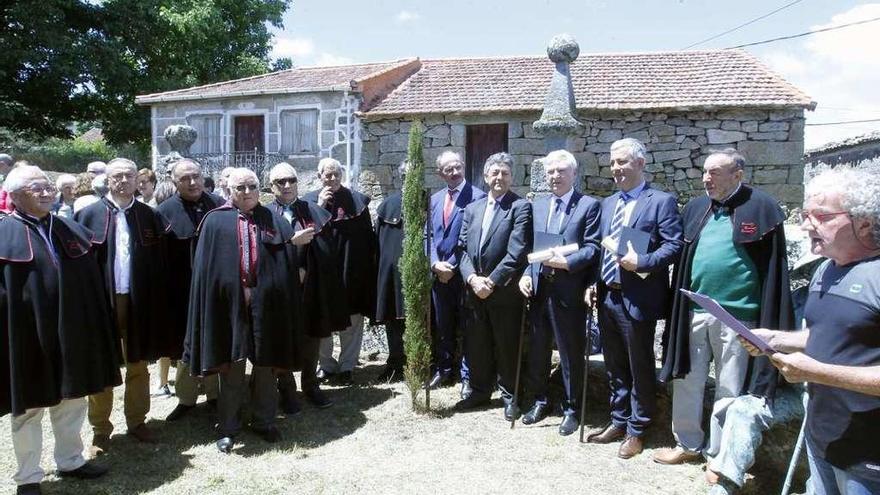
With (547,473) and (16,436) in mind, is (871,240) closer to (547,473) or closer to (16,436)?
(547,473)

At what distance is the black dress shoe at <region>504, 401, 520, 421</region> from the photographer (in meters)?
4.82

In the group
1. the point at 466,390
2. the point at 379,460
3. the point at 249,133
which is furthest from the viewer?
the point at 249,133

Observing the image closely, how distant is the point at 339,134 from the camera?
15.5 m

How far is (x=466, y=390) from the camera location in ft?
17.8

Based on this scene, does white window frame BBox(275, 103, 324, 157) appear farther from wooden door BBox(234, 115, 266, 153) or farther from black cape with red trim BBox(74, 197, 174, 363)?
black cape with red trim BBox(74, 197, 174, 363)

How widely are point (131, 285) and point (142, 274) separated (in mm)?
108

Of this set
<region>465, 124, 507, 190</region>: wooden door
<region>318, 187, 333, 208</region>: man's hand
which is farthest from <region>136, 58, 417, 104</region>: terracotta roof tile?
<region>318, 187, 333, 208</region>: man's hand

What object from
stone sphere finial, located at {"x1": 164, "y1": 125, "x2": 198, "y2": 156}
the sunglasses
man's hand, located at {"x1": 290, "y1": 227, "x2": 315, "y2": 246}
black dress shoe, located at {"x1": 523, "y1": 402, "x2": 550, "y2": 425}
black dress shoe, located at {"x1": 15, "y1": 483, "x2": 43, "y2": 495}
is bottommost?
black dress shoe, located at {"x1": 15, "y1": 483, "x2": 43, "y2": 495}

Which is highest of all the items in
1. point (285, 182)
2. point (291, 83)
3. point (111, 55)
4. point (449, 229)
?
point (111, 55)

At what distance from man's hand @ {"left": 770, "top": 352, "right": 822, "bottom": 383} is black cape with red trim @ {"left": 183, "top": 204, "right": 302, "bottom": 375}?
3236 mm

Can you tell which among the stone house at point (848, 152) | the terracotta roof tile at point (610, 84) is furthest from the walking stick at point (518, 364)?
the stone house at point (848, 152)

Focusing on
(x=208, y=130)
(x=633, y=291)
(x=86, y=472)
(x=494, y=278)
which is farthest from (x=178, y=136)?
(x=633, y=291)

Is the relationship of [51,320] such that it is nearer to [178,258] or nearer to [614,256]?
[178,258]

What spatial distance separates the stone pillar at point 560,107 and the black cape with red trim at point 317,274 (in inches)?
132
